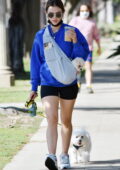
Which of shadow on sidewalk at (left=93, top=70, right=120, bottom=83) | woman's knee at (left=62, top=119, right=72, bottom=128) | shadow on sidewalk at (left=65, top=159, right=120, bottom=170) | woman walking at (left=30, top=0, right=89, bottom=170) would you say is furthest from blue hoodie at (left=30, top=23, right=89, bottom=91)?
shadow on sidewalk at (left=93, top=70, right=120, bottom=83)

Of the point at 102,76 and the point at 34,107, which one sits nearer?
the point at 34,107

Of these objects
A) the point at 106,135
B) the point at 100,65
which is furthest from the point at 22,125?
the point at 100,65

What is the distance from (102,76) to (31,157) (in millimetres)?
12369

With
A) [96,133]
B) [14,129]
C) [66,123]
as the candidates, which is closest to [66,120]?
[66,123]

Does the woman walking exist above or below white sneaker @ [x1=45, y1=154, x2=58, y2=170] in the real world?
above

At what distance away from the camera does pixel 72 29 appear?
8.41 metres

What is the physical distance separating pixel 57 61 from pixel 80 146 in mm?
992

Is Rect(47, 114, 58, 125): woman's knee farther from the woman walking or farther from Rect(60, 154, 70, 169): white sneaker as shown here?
Rect(60, 154, 70, 169): white sneaker

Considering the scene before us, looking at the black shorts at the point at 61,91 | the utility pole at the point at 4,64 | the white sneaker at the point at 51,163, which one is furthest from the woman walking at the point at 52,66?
the utility pole at the point at 4,64

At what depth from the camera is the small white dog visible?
858cm

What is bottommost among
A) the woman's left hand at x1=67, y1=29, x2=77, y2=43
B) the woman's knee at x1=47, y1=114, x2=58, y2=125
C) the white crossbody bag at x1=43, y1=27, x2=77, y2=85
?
the woman's knee at x1=47, y1=114, x2=58, y2=125

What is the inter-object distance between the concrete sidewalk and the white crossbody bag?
0.99 meters

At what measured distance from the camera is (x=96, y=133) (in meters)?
10.9

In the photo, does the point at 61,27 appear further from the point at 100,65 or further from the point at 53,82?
the point at 100,65
